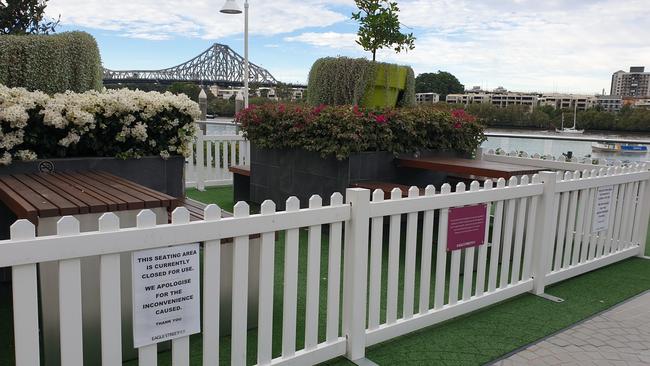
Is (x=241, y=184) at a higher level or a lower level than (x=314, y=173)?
lower

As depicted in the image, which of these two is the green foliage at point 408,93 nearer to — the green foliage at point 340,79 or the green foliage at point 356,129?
the green foliage at point 340,79

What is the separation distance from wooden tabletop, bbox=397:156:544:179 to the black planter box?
25cm

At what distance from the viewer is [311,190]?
6.84 m

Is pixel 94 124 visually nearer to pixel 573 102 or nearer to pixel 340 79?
pixel 340 79

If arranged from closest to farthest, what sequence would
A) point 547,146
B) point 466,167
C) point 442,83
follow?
Result: 1. point 466,167
2. point 547,146
3. point 442,83

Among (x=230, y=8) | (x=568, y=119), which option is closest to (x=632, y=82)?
(x=568, y=119)

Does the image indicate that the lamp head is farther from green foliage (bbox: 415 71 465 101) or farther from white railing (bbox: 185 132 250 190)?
green foliage (bbox: 415 71 465 101)

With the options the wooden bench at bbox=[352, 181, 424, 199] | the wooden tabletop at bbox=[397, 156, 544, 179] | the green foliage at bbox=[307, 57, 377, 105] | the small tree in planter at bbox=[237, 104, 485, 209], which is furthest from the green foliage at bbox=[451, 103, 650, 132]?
the wooden bench at bbox=[352, 181, 424, 199]

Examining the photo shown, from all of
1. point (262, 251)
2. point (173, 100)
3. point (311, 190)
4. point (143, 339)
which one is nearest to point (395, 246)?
point (262, 251)

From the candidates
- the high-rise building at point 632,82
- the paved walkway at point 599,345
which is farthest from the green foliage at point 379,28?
the high-rise building at point 632,82

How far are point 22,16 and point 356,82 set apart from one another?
4559mm

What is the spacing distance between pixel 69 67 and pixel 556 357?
17.2 ft

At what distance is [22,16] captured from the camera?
6.41 metres

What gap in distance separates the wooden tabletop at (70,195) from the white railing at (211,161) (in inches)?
201
